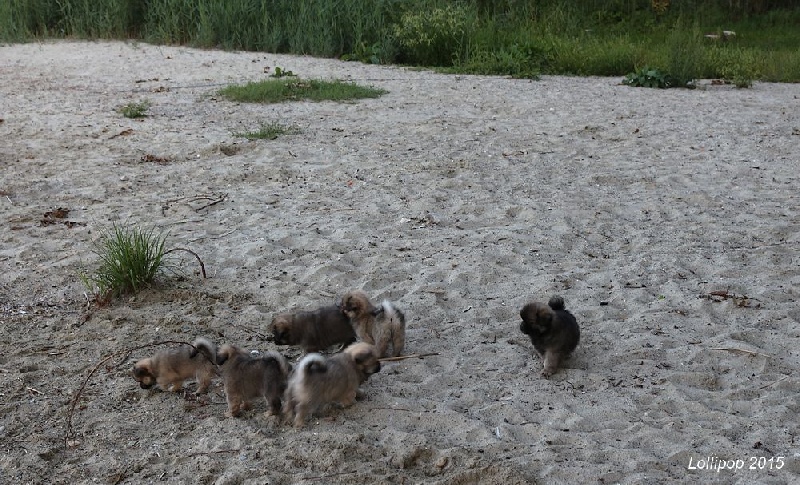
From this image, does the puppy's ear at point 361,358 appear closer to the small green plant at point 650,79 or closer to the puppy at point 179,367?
the puppy at point 179,367

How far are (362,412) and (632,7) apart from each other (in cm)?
2003

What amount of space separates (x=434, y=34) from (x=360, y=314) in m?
11.7

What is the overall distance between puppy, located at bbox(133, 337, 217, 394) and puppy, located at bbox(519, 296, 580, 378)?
1731 millimetres

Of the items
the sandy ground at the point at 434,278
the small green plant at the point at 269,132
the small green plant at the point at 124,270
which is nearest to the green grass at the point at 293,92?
the sandy ground at the point at 434,278

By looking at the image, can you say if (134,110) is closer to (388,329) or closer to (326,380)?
(388,329)

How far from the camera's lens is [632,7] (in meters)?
22.5

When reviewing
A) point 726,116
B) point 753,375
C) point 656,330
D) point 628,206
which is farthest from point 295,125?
point 753,375

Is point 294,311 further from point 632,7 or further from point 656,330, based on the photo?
point 632,7

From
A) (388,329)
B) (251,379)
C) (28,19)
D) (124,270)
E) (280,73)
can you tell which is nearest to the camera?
(251,379)

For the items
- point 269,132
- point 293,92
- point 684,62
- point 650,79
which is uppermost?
point 684,62

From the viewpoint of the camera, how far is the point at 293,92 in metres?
12.7

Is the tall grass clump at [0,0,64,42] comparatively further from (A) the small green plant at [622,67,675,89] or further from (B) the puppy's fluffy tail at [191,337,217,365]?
(B) the puppy's fluffy tail at [191,337,217,365]

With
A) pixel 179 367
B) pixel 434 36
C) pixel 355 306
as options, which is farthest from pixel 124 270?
pixel 434 36

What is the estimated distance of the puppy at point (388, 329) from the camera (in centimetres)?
507
